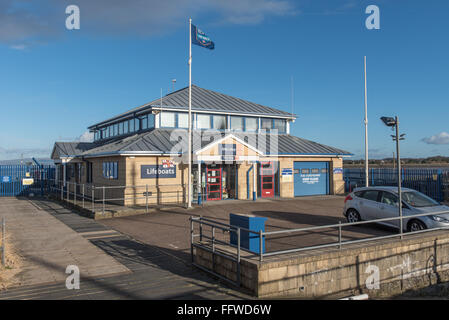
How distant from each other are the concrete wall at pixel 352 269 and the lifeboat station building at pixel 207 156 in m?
11.6

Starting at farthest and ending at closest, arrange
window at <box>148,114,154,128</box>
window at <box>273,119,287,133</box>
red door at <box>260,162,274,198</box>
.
→ window at <box>273,119,287,133</box> → window at <box>148,114,154,128</box> → red door at <box>260,162,274,198</box>

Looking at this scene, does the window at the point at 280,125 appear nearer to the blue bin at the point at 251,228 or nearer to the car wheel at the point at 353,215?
the car wheel at the point at 353,215

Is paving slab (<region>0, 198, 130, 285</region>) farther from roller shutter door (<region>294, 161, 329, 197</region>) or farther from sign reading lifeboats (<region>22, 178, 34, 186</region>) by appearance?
roller shutter door (<region>294, 161, 329, 197</region>)

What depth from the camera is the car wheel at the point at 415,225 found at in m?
11.4

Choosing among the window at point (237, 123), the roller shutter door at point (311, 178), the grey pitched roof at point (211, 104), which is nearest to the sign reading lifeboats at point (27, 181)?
the grey pitched roof at point (211, 104)

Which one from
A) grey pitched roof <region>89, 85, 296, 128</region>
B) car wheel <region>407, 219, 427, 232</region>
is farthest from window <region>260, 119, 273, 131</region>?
car wheel <region>407, 219, 427, 232</region>

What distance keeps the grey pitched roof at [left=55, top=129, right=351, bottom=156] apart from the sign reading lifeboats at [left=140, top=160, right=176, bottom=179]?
767 millimetres

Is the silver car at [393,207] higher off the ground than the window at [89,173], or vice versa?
the window at [89,173]

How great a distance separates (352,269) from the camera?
28.9 ft

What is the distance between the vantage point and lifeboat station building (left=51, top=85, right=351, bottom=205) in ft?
67.3

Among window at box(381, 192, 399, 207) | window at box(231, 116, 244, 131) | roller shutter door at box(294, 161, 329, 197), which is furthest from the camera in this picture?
window at box(231, 116, 244, 131)
